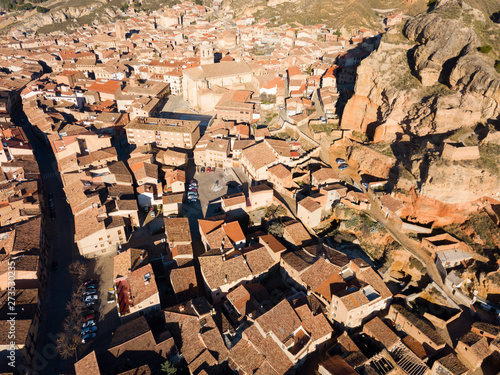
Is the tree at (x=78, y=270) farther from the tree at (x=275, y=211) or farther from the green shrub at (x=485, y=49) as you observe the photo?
the green shrub at (x=485, y=49)

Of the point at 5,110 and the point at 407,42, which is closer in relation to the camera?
the point at 407,42

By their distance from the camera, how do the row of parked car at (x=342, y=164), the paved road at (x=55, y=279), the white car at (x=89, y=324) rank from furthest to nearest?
1. the row of parked car at (x=342, y=164)
2. the white car at (x=89, y=324)
3. the paved road at (x=55, y=279)

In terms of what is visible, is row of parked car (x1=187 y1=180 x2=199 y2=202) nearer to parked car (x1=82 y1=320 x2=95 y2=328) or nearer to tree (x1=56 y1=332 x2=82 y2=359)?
parked car (x1=82 y1=320 x2=95 y2=328)

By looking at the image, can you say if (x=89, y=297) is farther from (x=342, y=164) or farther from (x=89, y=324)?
(x=342, y=164)

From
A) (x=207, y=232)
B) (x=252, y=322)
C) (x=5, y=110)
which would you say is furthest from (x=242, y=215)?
(x=5, y=110)

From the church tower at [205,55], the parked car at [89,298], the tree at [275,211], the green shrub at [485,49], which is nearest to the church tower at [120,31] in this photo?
the church tower at [205,55]

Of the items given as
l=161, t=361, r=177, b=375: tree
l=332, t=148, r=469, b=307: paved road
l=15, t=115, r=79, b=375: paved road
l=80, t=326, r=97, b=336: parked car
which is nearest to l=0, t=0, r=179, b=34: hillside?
l=15, t=115, r=79, b=375: paved road

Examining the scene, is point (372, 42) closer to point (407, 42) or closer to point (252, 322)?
point (407, 42)
